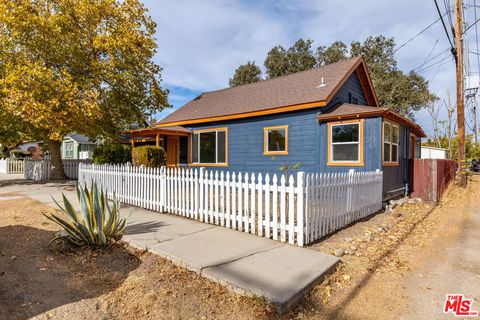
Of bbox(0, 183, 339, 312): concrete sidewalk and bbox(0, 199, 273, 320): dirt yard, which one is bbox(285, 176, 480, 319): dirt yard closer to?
bbox(0, 183, 339, 312): concrete sidewalk

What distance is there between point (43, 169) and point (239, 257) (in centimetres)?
1694

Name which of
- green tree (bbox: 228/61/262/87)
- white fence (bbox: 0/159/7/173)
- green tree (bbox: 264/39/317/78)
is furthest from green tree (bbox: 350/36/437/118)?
white fence (bbox: 0/159/7/173)

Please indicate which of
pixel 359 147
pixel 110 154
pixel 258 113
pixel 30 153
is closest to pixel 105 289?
pixel 359 147

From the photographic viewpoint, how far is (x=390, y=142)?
10094 millimetres

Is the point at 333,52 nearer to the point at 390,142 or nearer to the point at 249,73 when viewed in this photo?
the point at 249,73

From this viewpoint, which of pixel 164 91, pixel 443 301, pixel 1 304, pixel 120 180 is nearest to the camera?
pixel 1 304

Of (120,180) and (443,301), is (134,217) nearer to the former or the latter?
(120,180)

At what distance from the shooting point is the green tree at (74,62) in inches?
402

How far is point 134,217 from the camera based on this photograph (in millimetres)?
6590

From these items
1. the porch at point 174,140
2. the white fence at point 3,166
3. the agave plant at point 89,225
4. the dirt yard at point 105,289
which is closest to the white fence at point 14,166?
the white fence at point 3,166

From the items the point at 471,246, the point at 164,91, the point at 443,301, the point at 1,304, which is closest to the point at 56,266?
the point at 1,304

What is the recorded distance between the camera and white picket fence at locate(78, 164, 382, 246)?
15.8ft

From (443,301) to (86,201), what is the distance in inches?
192

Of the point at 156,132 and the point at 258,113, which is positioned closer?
the point at 258,113
